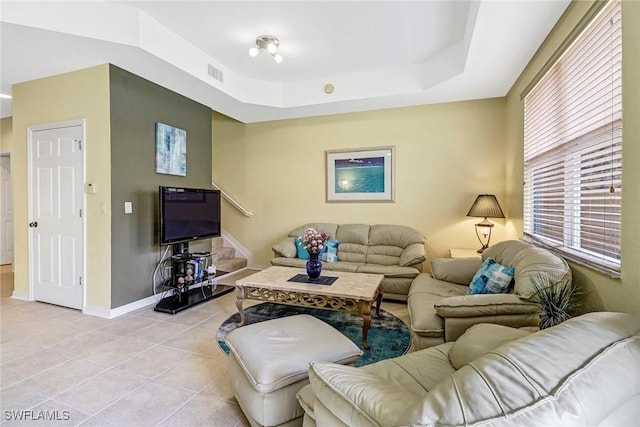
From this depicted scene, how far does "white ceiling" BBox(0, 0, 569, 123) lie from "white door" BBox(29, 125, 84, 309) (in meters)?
0.78

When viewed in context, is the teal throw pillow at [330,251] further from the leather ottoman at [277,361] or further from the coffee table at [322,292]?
the leather ottoman at [277,361]

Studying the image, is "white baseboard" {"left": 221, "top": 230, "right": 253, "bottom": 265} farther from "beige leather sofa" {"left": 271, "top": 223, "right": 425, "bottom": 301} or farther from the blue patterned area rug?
the blue patterned area rug

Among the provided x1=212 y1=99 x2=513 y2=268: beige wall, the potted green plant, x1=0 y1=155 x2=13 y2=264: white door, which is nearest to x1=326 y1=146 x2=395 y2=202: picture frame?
x1=212 y1=99 x2=513 y2=268: beige wall

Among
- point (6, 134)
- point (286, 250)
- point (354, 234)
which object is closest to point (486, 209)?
point (354, 234)

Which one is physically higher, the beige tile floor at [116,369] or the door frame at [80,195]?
the door frame at [80,195]

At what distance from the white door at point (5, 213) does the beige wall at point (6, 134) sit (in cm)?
34

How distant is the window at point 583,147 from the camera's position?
63.1 inches

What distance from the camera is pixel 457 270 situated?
2.97 m

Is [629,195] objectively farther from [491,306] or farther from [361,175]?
[361,175]

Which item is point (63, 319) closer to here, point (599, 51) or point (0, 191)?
point (0, 191)

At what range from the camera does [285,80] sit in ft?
13.8

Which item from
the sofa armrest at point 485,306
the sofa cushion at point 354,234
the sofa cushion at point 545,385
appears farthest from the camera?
the sofa cushion at point 354,234

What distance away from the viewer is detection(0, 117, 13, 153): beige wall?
16.8 ft

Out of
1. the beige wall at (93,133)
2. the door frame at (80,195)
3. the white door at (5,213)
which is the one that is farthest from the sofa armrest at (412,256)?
the white door at (5,213)
